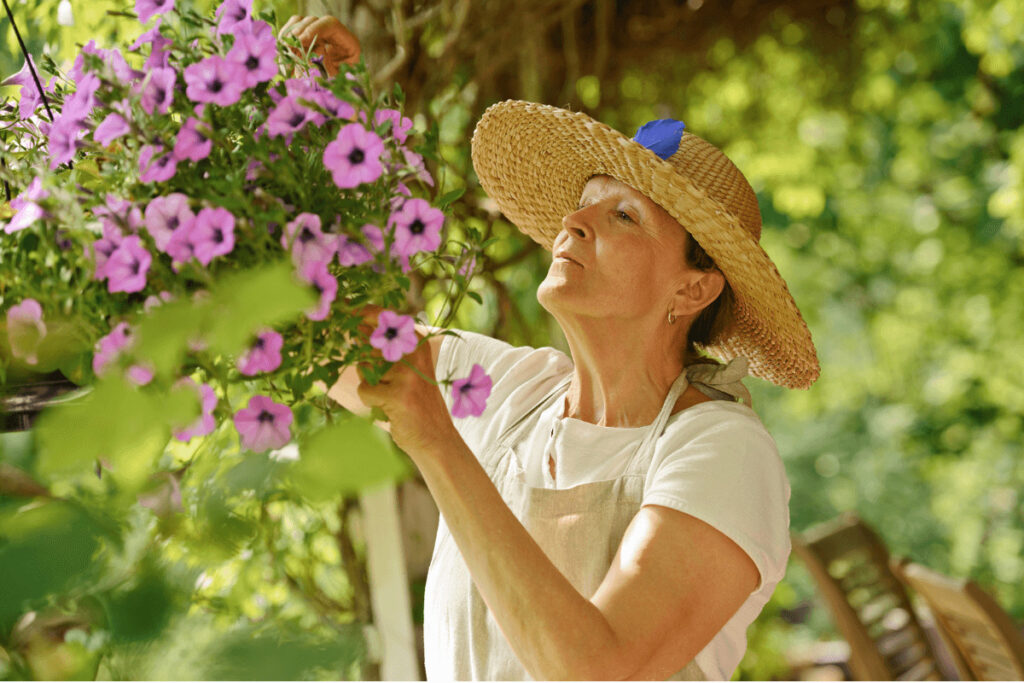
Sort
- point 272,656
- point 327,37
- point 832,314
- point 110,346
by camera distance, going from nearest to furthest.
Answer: point 272,656 → point 110,346 → point 327,37 → point 832,314

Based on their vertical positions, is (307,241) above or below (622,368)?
above

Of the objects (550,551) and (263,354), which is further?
(550,551)

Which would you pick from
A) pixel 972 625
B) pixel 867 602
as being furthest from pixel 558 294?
pixel 867 602

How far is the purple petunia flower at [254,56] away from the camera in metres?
0.59

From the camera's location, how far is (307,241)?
1.92ft

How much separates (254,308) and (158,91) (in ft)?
0.86

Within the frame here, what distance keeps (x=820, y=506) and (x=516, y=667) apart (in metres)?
8.67

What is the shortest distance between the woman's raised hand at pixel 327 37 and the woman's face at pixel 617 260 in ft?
1.29

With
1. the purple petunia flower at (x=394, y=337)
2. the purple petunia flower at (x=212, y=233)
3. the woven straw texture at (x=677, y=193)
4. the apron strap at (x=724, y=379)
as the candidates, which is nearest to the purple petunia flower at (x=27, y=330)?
the purple petunia flower at (x=212, y=233)

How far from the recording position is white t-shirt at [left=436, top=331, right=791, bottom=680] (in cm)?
110

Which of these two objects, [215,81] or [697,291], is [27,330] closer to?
[215,81]

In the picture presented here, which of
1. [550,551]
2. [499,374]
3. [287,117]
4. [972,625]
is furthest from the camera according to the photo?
[972,625]

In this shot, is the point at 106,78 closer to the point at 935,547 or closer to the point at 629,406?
the point at 629,406

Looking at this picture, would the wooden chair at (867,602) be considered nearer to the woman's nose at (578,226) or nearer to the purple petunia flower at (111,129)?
the woman's nose at (578,226)
